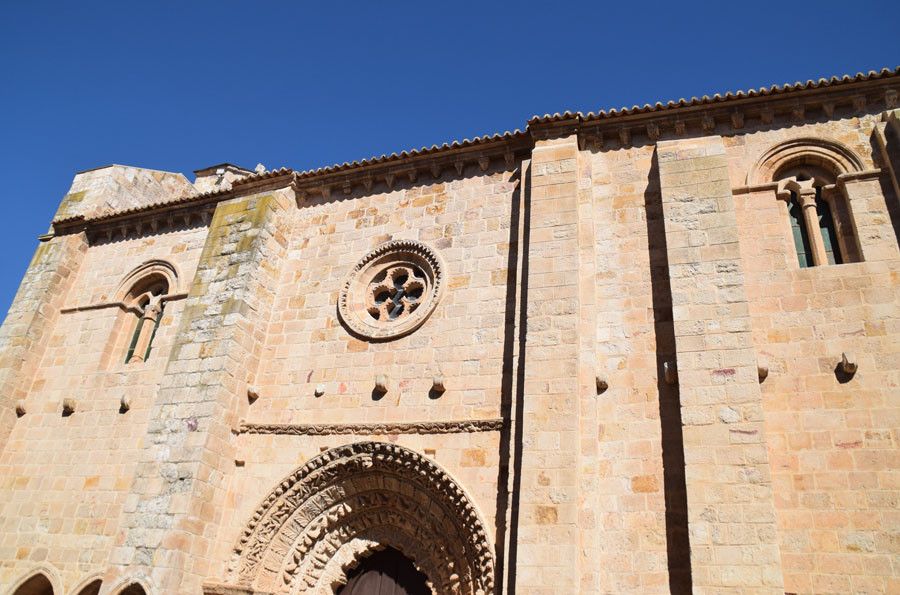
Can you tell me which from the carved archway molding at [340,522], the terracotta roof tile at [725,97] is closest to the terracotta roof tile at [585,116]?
the terracotta roof tile at [725,97]

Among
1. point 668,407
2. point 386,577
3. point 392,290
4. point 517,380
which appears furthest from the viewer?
point 392,290

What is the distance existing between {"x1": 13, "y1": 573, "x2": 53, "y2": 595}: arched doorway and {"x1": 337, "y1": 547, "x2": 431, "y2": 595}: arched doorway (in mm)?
4049

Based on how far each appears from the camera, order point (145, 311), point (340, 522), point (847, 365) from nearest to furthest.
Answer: point (847, 365) < point (340, 522) < point (145, 311)

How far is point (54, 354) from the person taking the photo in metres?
10.8

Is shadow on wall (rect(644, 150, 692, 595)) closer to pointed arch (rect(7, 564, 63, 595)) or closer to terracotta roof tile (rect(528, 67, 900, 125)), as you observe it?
terracotta roof tile (rect(528, 67, 900, 125))

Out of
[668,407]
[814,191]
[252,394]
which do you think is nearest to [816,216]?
[814,191]

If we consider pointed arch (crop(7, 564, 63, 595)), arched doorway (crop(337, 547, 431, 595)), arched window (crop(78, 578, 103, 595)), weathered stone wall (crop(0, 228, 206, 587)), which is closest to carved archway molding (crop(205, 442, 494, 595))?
arched doorway (crop(337, 547, 431, 595))

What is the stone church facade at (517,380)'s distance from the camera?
6273mm

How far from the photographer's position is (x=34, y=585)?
8789 mm

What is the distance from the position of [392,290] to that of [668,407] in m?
3.96

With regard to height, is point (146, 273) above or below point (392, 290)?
above

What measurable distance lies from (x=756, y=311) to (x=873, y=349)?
1113 millimetres

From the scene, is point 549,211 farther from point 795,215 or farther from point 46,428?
A: point 46,428

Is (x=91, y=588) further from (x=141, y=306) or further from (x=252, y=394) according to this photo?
(x=141, y=306)
